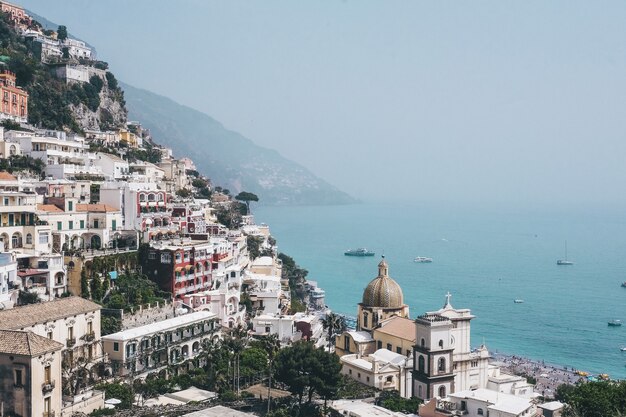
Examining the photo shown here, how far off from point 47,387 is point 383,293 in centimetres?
2570

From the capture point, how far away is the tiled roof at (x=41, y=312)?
107ft

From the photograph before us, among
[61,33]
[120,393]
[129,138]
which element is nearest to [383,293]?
[120,393]

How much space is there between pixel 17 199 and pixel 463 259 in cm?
12508

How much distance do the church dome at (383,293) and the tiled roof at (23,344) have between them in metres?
24.8

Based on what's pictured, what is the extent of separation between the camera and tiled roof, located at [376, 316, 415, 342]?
A: 152 feet

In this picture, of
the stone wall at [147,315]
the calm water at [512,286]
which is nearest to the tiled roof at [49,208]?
the stone wall at [147,315]

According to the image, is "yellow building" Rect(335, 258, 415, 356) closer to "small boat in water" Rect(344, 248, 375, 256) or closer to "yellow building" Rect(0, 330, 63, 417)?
"yellow building" Rect(0, 330, 63, 417)

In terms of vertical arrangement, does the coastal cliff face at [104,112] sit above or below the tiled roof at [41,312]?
above

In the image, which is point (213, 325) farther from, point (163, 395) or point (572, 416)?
point (572, 416)

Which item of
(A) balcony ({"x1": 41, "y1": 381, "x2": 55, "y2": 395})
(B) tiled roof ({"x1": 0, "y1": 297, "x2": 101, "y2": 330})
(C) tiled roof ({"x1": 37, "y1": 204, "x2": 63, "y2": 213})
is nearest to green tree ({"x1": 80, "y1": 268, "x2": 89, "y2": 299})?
(C) tiled roof ({"x1": 37, "y1": 204, "x2": 63, "y2": 213})

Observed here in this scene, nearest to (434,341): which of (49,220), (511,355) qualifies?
(49,220)

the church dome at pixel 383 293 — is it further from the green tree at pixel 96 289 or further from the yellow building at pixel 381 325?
the green tree at pixel 96 289

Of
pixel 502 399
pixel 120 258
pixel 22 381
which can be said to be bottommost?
pixel 502 399

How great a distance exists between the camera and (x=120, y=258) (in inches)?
1907
